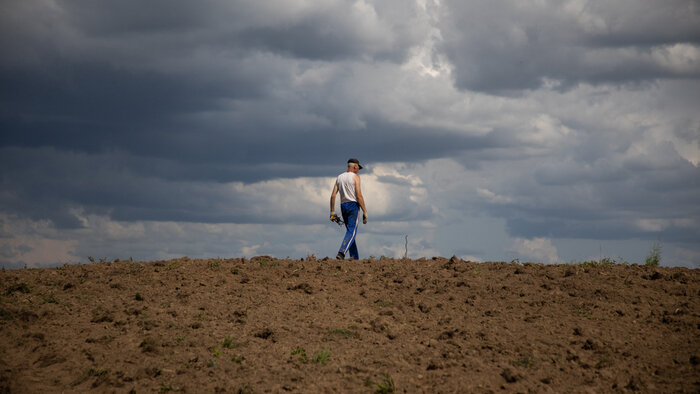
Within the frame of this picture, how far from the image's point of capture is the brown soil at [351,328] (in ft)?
25.9

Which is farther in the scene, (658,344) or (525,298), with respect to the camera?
(525,298)

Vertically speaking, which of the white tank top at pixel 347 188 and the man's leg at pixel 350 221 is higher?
the white tank top at pixel 347 188

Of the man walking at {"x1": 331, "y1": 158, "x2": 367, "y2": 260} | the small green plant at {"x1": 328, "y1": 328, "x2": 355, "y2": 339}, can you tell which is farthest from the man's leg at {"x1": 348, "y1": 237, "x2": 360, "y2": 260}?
the small green plant at {"x1": 328, "y1": 328, "x2": 355, "y2": 339}

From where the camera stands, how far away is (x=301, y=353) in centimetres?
855

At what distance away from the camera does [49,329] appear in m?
9.96

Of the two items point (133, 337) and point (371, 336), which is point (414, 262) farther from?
point (133, 337)

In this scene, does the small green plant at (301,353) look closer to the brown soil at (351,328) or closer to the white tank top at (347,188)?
the brown soil at (351,328)

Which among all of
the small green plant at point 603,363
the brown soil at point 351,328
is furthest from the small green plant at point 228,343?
the small green plant at point 603,363

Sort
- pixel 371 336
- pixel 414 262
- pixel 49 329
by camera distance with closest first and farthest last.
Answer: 1. pixel 371 336
2. pixel 49 329
3. pixel 414 262

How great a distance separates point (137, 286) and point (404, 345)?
18.6 feet

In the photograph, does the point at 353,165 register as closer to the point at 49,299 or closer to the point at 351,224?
the point at 351,224

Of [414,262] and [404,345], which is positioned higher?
[414,262]

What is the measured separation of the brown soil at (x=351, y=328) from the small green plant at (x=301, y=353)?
0.03 meters

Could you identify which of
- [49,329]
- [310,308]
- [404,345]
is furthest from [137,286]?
[404,345]
